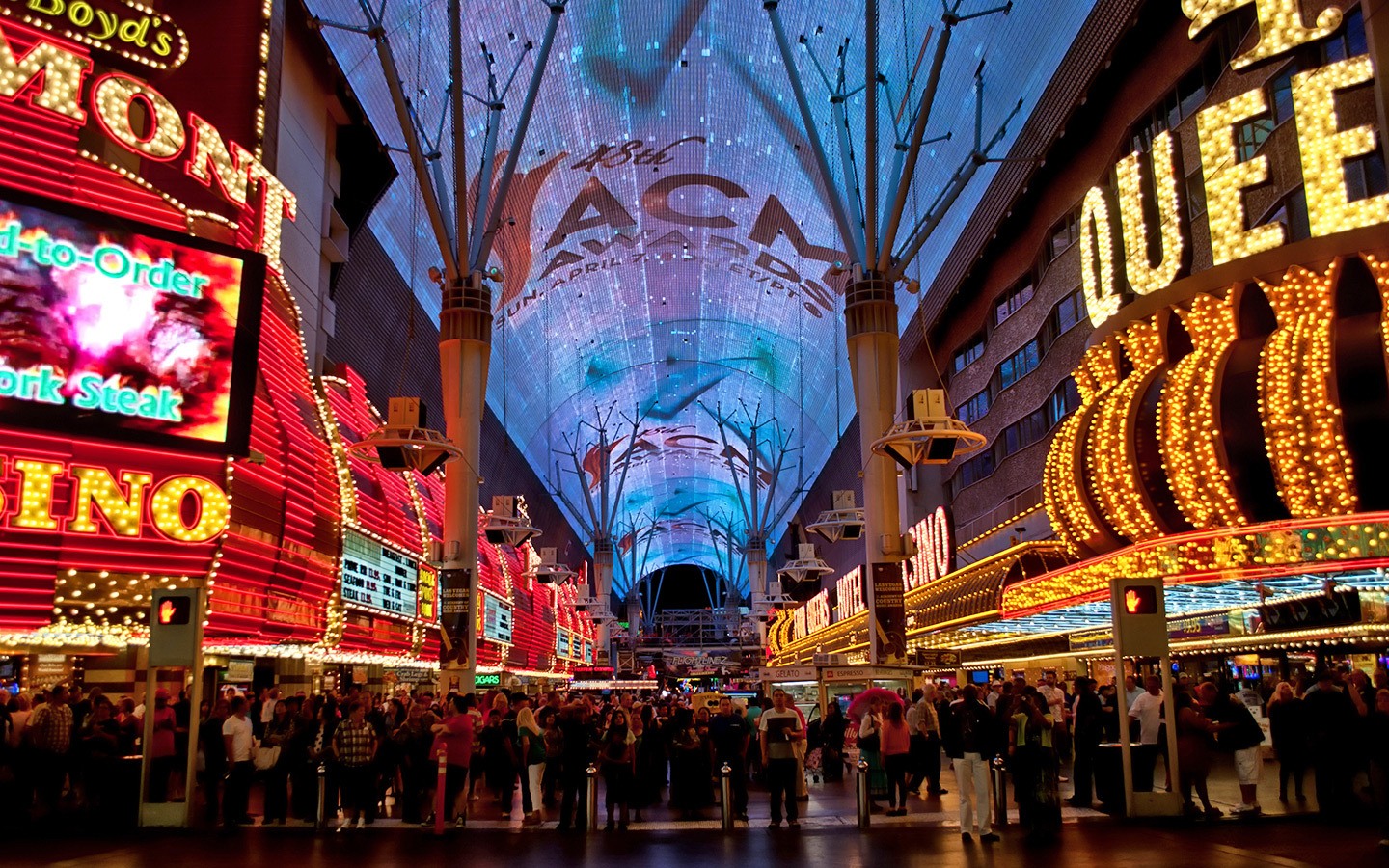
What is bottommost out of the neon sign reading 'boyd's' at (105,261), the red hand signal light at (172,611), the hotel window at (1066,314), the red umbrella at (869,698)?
the red umbrella at (869,698)

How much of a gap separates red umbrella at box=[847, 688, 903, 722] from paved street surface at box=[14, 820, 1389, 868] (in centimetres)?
361

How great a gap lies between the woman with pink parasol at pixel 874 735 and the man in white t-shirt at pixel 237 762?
6.95 m

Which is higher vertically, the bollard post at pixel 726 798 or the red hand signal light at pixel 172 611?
the red hand signal light at pixel 172 611

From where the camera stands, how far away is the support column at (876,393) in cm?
2447

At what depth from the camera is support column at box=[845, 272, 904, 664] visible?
2447 centimetres

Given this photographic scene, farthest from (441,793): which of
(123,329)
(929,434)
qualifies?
(929,434)

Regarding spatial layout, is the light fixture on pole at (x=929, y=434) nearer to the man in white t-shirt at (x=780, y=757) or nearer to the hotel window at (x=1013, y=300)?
the man in white t-shirt at (x=780, y=757)

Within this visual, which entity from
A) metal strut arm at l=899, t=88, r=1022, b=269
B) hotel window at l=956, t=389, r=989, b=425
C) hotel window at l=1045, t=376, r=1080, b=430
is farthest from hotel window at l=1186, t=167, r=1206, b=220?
hotel window at l=956, t=389, r=989, b=425

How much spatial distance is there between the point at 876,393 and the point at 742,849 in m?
14.8

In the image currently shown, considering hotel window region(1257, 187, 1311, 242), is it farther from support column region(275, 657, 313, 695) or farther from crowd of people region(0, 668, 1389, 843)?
support column region(275, 657, 313, 695)

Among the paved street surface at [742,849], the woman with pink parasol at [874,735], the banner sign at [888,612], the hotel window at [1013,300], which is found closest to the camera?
the paved street surface at [742,849]

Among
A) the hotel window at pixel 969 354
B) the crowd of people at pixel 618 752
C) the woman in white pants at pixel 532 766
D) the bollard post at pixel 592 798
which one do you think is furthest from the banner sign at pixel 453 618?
the hotel window at pixel 969 354

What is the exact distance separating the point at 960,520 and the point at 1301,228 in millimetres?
22496

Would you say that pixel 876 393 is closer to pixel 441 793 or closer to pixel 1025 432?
pixel 1025 432
